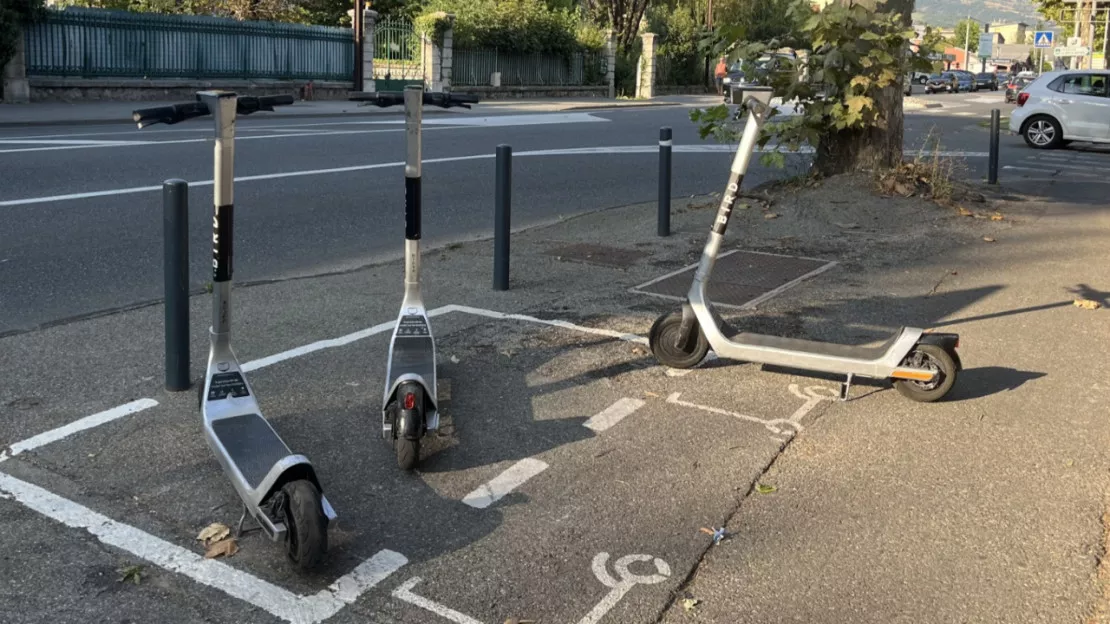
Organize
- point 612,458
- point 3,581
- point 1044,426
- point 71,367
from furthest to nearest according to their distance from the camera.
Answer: point 71,367 → point 1044,426 → point 612,458 → point 3,581

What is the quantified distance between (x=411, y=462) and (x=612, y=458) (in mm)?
823

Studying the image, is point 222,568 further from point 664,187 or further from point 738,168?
point 664,187

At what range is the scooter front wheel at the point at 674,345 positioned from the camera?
5.48 metres

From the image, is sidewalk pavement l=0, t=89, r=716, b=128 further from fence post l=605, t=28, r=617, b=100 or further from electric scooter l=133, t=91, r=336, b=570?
fence post l=605, t=28, r=617, b=100

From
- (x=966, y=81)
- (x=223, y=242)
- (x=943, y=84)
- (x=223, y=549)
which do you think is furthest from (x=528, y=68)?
(x=966, y=81)

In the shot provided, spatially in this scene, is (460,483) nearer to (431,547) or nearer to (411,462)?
(411,462)

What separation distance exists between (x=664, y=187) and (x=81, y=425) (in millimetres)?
5691

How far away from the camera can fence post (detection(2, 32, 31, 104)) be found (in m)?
24.5

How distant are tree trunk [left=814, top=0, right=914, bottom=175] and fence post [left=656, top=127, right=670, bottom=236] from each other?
2553 mm

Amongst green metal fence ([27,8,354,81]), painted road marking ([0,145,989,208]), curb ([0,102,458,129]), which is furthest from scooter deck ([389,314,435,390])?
green metal fence ([27,8,354,81])

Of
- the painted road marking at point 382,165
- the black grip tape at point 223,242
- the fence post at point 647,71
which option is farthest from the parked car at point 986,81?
the black grip tape at point 223,242

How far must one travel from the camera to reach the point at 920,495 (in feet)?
13.5

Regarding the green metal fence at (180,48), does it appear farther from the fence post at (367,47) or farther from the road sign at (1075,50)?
the road sign at (1075,50)

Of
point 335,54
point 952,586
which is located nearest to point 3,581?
point 952,586
